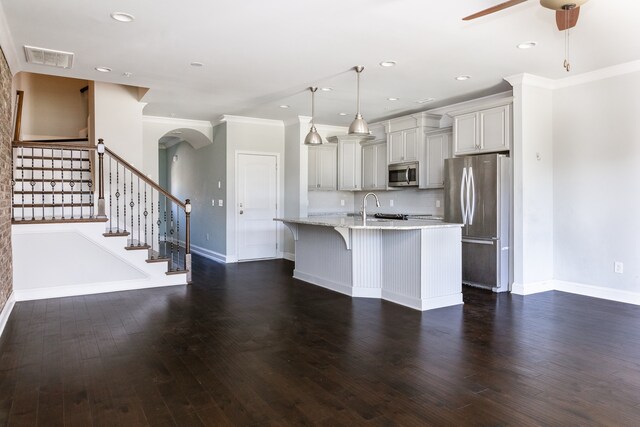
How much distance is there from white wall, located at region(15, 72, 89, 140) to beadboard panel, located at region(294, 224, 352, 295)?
182 inches

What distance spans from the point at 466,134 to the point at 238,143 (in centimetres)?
400

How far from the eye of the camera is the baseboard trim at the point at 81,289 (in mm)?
5028

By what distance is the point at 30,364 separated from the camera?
3121 millimetres

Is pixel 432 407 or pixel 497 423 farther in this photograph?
pixel 432 407

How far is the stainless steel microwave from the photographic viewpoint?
718 centimetres

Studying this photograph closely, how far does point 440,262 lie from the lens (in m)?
4.77

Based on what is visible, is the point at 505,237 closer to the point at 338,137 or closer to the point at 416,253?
the point at 416,253

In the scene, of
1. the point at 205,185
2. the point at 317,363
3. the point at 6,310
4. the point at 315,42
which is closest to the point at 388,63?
the point at 315,42

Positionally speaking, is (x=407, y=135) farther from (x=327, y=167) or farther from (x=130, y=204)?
(x=130, y=204)

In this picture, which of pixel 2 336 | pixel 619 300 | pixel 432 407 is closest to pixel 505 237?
pixel 619 300

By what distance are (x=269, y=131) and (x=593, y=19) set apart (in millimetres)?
5687

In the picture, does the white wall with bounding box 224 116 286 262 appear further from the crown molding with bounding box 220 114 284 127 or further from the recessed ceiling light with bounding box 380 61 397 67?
the recessed ceiling light with bounding box 380 61 397 67

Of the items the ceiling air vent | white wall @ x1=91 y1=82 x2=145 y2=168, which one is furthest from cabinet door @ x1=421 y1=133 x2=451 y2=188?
the ceiling air vent

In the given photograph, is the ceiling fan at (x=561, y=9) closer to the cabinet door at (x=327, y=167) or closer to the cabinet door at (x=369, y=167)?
the cabinet door at (x=369, y=167)
